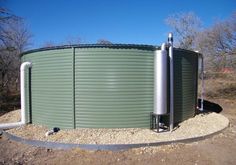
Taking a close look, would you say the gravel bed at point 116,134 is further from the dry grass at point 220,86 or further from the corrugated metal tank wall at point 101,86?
the dry grass at point 220,86

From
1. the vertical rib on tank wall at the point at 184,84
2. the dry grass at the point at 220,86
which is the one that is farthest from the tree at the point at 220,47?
the vertical rib on tank wall at the point at 184,84

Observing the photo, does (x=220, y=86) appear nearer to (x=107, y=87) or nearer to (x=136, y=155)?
(x=107, y=87)

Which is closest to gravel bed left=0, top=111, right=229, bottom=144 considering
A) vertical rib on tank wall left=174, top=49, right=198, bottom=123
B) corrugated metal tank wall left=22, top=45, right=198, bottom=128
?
corrugated metal tank wall left=22, top=45, right=198, bottom=128

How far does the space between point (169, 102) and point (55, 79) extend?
3.78 m

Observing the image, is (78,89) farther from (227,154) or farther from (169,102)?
(227,154)

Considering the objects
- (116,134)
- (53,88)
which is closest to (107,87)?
(116,134)

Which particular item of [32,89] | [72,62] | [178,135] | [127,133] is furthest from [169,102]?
[32,89]

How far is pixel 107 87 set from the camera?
8.05 meters

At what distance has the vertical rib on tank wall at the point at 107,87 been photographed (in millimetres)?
8047

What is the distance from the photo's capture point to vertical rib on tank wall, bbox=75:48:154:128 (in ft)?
26.4

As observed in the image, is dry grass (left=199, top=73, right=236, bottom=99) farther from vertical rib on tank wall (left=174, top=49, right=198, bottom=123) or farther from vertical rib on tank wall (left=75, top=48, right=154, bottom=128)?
vertical rib on tank wall (left=75, top=48, right=154, bottom=128)

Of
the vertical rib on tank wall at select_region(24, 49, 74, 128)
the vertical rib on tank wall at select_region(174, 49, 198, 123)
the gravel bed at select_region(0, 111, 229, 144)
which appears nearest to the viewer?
the gravel bed at select_region(0, 111, 229, 144)

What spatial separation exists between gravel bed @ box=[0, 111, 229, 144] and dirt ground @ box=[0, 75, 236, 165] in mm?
431

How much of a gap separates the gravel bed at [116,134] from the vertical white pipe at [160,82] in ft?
2.55
